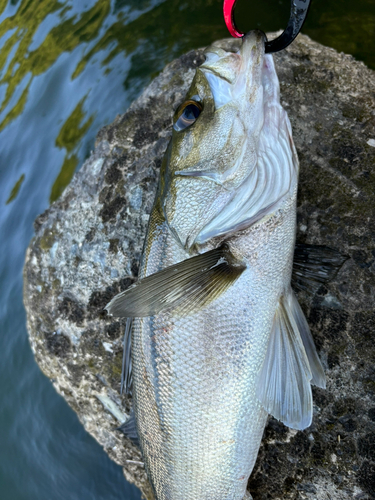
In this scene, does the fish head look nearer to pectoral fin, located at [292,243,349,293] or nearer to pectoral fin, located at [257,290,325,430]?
pectoral fin, located at [292,243,349,293]

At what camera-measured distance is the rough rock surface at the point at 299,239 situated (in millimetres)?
2596

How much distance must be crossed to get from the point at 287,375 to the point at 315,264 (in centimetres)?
64

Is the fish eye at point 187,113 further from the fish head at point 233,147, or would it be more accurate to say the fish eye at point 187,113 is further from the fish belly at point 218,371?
the fish belly at point 218,371

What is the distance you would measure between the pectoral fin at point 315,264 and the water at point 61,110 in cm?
288

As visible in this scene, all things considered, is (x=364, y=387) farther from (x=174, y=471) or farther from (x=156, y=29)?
(x=156, y=29)

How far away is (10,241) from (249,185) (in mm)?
4962

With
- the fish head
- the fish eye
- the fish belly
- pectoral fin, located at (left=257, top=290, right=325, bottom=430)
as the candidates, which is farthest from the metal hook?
pectoral fin, located at (left=257, top=290, right=325, bottom=430)

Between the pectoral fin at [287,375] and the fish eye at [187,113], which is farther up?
the fish eye at [187,113]

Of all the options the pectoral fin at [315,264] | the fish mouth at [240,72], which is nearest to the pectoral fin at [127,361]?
the pectoral fin at [315,264]

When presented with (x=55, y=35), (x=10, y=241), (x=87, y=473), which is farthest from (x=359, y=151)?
(x=55, y=35)

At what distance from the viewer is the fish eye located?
2.32 m

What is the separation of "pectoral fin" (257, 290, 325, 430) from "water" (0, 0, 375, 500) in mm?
2789

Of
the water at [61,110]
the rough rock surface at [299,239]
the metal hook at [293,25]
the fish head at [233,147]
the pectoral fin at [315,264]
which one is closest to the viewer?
the metal hook at [293,25]

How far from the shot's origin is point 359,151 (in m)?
2.87
